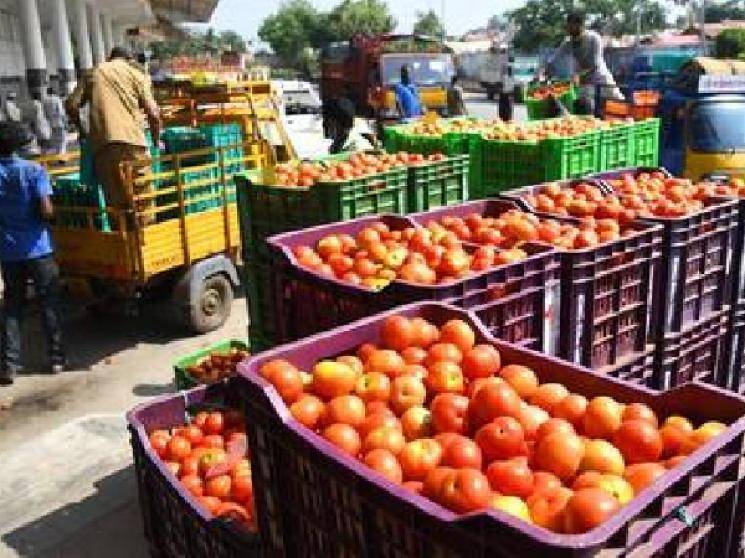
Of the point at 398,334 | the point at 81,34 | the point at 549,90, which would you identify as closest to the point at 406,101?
the point at 549,90

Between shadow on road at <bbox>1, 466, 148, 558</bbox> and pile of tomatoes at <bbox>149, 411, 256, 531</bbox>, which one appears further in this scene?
shadow on road at <bbox>1, 466, 148, 558</bbox>

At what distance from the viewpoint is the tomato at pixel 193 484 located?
338cm

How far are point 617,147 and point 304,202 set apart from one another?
3354 millimetres

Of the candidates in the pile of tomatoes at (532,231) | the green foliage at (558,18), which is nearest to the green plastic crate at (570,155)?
the pile of tomatoes at (532,231)

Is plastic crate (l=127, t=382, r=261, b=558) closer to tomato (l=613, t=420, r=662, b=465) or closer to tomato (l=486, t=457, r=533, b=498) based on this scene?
tomato (l=486, t=457, r=533, b=498)

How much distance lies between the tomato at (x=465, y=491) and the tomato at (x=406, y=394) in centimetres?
52

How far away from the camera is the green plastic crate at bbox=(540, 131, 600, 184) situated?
20.1 ft

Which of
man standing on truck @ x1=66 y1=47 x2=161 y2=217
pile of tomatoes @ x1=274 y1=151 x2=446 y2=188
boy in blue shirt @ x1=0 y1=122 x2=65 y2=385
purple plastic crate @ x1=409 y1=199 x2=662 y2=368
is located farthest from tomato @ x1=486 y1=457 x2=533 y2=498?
man standing on truck @ x1=66 y1=47 x2=161 y2=217

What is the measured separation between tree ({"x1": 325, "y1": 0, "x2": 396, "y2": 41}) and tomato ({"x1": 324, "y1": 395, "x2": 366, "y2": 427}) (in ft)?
259

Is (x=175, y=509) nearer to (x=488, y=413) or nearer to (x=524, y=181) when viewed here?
(x=488, y=413)

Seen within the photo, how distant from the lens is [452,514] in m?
1.70

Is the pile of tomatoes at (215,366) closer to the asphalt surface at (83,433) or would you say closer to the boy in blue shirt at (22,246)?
the asphalt surface at (83,433)

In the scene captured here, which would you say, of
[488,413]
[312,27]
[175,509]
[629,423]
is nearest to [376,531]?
[488,413]

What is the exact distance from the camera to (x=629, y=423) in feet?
6.84
